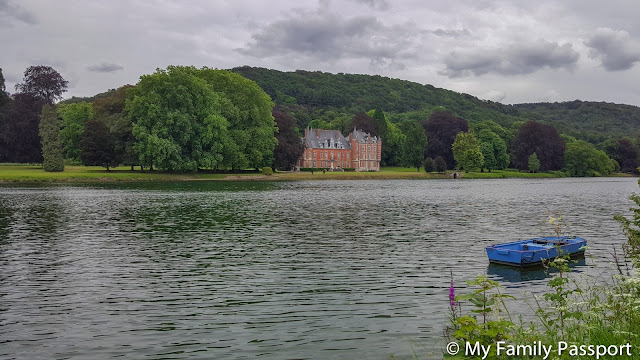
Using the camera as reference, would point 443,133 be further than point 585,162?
Yes

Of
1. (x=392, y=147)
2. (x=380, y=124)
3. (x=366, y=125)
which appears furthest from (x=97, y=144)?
(x=392, y=147)

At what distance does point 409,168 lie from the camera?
156 meters

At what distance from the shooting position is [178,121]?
84812 mm

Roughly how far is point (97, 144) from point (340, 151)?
79016mm

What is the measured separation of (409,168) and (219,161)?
8003 centimetres

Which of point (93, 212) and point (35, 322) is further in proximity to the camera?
point (93, 212)

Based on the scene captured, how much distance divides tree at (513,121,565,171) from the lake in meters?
116

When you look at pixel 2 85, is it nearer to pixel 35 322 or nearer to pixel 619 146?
pixel 35 322

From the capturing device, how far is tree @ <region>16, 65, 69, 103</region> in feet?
363

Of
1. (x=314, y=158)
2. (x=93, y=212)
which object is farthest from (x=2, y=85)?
(x=93, y=212)

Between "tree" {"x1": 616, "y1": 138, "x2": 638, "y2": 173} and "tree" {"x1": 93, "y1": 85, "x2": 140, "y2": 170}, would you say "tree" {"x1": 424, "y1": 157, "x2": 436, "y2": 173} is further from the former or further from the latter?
"tree" {"x1": 93, "y1": 85, "x2": 140, "y2": 170}

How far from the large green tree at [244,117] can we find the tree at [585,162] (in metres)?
90.7

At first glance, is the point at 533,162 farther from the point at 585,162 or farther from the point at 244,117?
the point at 244,117

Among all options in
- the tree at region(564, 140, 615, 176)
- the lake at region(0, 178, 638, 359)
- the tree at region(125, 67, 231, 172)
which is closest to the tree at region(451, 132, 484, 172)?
the tree at region(564, 140, 615, 176)
